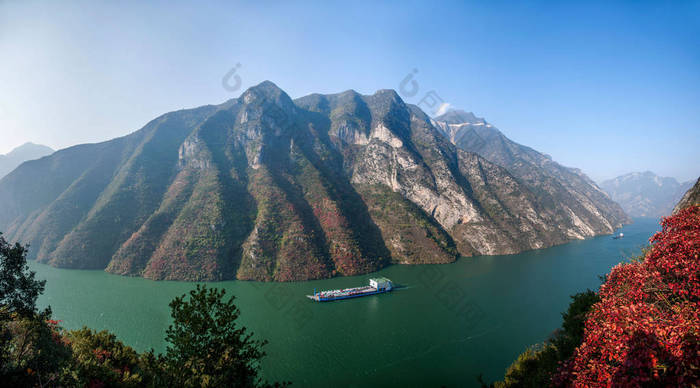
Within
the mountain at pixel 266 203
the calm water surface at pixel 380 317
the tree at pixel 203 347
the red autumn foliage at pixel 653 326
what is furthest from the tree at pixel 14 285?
the mountain at pixel 266 203

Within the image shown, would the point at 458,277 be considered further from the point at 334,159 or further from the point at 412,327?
the point at 334,159

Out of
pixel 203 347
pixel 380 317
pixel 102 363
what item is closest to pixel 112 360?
pixel 102 363

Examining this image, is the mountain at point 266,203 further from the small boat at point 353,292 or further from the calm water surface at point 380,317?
the small boat at point 353,292

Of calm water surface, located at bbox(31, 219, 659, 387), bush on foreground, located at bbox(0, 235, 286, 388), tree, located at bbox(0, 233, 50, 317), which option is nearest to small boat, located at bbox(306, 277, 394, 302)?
calm water surface, located at bbox(31, 219, 659, 387)

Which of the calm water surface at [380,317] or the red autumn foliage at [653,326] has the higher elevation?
the red autumn foliage at [653,326]

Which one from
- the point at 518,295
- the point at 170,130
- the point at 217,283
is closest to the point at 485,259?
the point at 518,295

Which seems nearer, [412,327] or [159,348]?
[159,348]

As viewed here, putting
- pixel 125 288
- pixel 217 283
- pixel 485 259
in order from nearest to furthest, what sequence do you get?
1. pixel 125 288
2. pixel 217 283
3. pixel 485 259
